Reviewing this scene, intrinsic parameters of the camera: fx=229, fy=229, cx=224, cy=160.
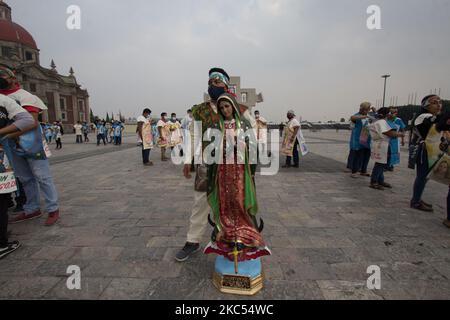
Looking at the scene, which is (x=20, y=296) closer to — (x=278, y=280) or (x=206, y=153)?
(x=206, y=153)

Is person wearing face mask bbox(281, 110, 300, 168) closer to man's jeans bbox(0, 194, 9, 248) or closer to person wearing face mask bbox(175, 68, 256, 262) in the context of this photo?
person wearing face mask bbox(175, 68, 256, 262)

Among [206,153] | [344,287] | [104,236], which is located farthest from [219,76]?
[104,236]

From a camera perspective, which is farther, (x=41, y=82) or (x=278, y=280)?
(x=41, y=82)

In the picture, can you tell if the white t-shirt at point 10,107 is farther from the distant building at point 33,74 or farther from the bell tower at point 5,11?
the bell tower at point 5,11

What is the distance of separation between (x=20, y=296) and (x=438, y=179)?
16.6ft

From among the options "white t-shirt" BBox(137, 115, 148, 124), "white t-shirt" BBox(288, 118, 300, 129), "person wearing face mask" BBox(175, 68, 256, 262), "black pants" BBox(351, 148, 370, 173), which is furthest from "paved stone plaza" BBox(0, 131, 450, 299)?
"white t-shirt" BBox(137, 115, 148, 124)

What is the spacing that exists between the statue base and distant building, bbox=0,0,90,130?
42.4m

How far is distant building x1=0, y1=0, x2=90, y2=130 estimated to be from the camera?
34594mm

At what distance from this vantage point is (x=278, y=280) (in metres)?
2.04

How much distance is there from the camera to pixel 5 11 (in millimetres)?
40562

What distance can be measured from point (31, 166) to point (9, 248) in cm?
115

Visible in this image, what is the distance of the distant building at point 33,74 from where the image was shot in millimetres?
34594

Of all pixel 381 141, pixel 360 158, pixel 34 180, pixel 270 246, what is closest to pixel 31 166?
pixel 34 180
